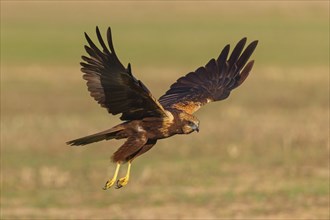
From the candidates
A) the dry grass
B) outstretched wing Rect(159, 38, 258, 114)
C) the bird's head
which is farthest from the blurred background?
the bird's head

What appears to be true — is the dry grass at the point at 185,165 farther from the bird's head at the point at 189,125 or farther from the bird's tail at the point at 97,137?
the bird's head at the point at 189,125

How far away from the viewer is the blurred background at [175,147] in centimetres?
1541

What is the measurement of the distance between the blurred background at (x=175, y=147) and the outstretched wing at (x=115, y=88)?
375cm

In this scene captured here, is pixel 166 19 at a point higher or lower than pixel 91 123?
higher

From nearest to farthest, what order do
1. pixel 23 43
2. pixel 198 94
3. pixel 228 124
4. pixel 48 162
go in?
pixel 198 94 → pixel 48 162 → pixel 228 124 → pixel 23 43

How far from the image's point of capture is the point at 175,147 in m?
19.8

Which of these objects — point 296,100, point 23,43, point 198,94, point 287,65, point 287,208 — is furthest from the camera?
point 23,43

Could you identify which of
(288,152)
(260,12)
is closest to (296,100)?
(288,152)

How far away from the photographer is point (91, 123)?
22641mm

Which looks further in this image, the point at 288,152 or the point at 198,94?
the point at 288,152

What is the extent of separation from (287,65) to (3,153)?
64.8 feet

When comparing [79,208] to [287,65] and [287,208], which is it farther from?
[287,65]

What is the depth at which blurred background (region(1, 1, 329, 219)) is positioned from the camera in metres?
15.4

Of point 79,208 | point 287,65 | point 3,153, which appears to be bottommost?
point 79,208
